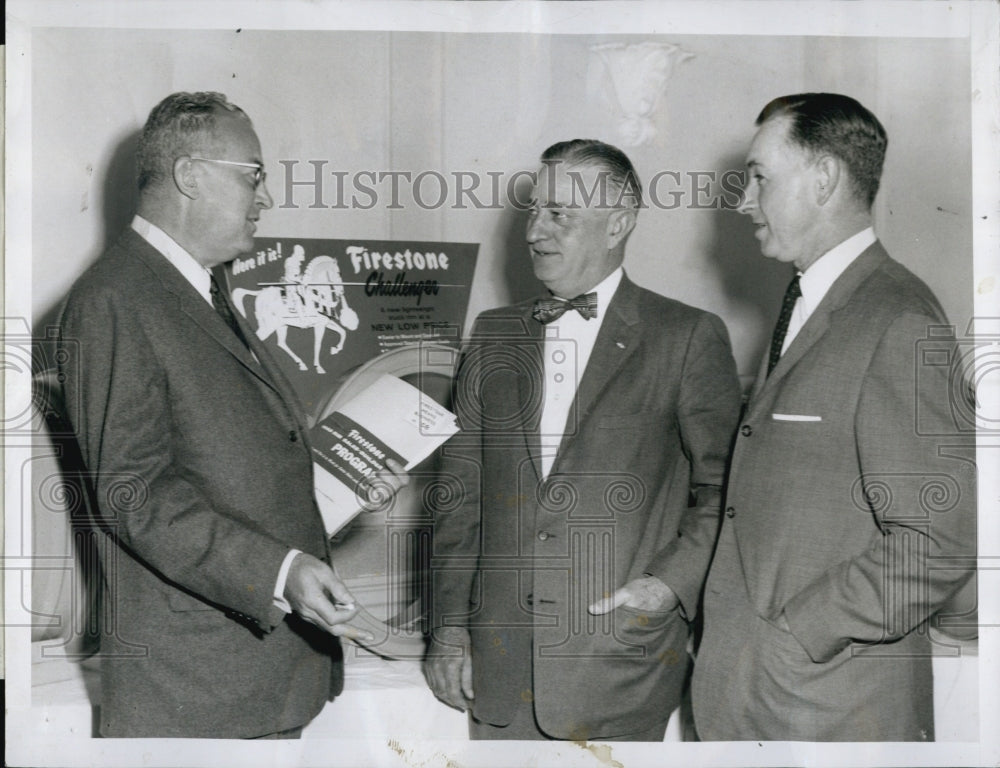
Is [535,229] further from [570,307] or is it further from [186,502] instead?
[186,502]

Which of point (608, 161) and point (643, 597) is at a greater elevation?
point (608, 161)

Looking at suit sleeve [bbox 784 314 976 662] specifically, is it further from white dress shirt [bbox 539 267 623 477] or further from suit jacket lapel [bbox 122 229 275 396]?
suit jacket lapel [bbox 122 229 275 396]

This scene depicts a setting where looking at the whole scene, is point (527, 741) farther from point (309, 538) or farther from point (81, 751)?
point (81, 751)

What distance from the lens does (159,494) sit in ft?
5.49

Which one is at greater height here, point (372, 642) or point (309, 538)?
point (309, 538)

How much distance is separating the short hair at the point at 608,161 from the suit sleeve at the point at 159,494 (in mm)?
715

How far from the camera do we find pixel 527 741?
1.75 meters

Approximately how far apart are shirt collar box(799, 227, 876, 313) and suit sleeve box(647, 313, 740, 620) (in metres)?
0.18

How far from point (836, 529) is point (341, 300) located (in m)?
0.91

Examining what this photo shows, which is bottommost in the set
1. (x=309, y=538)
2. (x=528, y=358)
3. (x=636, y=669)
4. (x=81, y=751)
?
(x=81, y=751)

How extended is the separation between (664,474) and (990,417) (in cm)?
58

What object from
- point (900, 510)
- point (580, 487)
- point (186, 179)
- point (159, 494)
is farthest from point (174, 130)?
point (900, 510)

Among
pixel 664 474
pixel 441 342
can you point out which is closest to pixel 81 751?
pixel 441 342

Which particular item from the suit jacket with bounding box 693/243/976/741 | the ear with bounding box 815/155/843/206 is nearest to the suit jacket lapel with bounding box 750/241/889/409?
the suit jacket with bounding box 693/243/976/741
